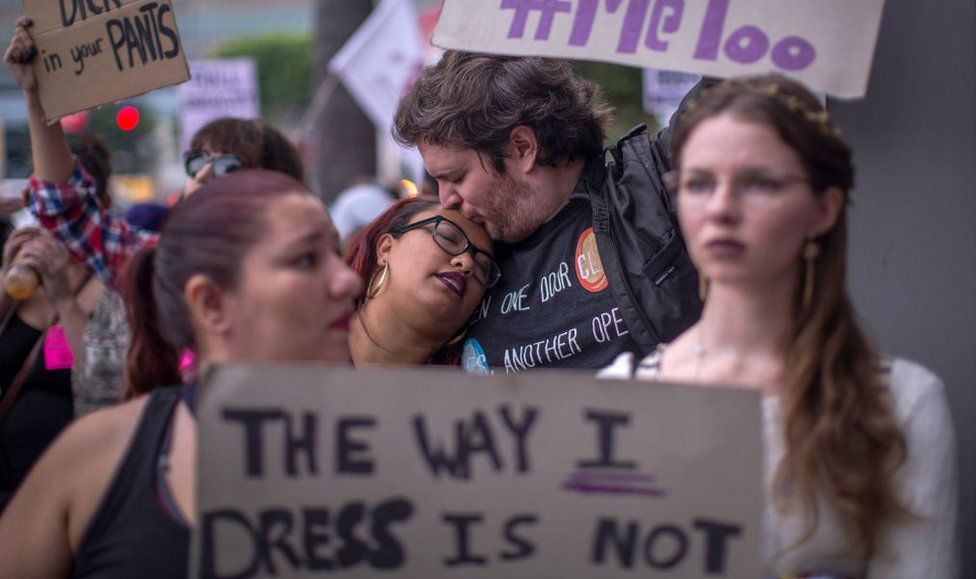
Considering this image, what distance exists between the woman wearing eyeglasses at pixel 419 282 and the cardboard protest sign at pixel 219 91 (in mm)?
7930

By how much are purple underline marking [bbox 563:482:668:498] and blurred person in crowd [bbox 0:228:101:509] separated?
2.65m

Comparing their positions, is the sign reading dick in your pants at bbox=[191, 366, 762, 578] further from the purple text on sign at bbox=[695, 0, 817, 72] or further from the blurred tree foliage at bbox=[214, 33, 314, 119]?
the blurred tree foliage at bbox=[214, 33, 314, 119]

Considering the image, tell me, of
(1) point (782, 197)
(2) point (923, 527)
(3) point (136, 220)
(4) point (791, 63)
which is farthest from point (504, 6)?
(3) point (136, 220)

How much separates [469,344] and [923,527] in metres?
1.70

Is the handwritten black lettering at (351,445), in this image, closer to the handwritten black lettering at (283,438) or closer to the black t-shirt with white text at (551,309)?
the handwritten black lettering at (283,438)

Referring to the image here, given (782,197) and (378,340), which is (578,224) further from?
(782,197)

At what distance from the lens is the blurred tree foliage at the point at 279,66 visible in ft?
198

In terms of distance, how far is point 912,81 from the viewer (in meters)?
2.80

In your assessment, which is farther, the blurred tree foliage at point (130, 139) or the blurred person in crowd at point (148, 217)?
the blurred tree foliage at point (130, 139)

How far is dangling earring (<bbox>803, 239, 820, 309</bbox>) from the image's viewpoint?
2039mm

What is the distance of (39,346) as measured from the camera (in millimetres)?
4074

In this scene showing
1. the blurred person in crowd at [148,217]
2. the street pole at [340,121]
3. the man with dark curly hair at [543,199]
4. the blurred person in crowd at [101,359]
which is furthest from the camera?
the street pole at [340,121]

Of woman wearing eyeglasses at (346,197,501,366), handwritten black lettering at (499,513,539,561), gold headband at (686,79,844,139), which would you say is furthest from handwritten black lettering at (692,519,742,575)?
woman wearing eyeglasses at (346,197,501,366)

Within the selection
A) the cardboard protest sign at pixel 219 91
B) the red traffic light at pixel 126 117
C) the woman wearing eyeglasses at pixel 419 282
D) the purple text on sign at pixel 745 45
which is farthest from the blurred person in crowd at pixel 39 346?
the cardboard protest sign at pixel 219 91
